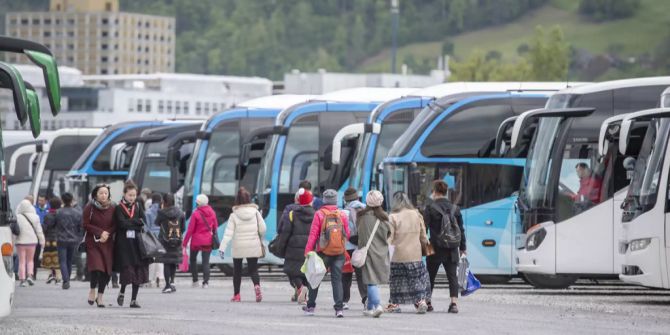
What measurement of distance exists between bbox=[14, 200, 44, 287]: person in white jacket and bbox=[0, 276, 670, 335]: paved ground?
2221mm

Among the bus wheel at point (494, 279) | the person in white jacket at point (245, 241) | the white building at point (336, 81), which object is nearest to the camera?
the person in white jacket at point (245, 241)

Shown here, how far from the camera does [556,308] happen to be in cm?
2189

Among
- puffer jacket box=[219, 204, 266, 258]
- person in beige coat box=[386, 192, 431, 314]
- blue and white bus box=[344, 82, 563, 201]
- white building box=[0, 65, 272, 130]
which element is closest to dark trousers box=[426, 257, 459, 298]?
person in beige coat box=[386, 192, 431, 314]

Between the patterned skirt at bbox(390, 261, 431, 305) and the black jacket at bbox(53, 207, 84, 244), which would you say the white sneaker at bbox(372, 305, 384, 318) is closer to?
the patterned skirt at bbox(390, 261, 431, 305)

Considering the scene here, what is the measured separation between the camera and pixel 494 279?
28.9 meters

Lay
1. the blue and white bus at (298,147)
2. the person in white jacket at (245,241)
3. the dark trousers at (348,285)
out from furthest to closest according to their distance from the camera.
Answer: the blue and white bus at (298,147) → the person in white jacket at (245,241) → the dark trousers at (348,285)

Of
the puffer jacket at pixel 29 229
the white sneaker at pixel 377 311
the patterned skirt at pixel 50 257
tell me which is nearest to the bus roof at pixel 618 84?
the white sneaker at pixel 377 311

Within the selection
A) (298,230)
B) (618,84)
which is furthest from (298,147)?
(298,230)

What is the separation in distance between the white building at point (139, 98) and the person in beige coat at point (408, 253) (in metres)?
138

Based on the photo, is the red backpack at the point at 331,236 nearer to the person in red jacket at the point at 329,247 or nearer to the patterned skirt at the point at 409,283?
the person in red jacket at the point at 329,247

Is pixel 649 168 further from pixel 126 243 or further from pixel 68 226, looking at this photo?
pixel 68 226

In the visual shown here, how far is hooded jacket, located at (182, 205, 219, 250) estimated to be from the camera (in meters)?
27.3

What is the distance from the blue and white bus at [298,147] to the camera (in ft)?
109

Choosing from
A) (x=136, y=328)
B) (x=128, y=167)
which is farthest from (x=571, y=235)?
(x=128, y=167)
